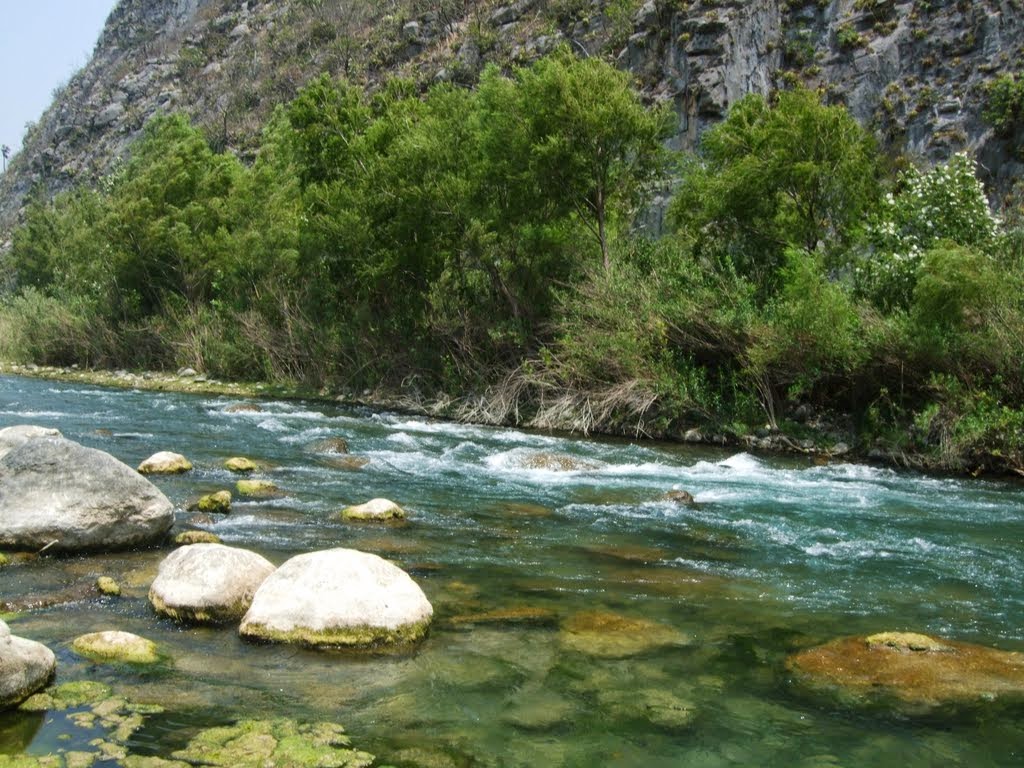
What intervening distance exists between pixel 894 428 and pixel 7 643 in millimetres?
17052

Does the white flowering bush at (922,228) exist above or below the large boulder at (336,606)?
above

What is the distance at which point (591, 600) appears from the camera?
8.63m

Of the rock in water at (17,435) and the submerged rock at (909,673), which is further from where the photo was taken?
the rock in water at (17,435)

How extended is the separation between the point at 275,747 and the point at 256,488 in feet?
26.4

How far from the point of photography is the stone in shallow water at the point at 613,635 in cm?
734

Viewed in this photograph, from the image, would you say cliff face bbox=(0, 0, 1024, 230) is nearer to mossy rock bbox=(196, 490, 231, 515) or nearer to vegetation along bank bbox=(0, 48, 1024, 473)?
vegetation along bank bbox=(0, 48, 1024, 473)

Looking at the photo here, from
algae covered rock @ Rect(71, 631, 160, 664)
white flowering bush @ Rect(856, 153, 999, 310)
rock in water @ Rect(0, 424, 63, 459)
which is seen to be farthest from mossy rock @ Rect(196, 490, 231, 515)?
white flowering bush @ Rect(856, 153, 999, 310)

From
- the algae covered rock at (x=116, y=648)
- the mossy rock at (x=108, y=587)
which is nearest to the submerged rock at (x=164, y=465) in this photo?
the mossy rock at (x=108, y=587)

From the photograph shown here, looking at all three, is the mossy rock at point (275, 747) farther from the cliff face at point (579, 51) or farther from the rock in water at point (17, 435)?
the cliff face at point (579, 51)

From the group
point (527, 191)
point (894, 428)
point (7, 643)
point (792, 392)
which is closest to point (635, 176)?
point (527, 191)

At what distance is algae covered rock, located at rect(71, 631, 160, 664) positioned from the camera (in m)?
6.64

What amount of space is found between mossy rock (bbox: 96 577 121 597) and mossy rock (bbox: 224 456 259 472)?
672 centimetres

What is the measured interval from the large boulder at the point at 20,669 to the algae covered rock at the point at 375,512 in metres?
5.68

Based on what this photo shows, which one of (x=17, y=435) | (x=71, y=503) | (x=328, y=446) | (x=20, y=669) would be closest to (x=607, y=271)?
(x=328, y=446)
